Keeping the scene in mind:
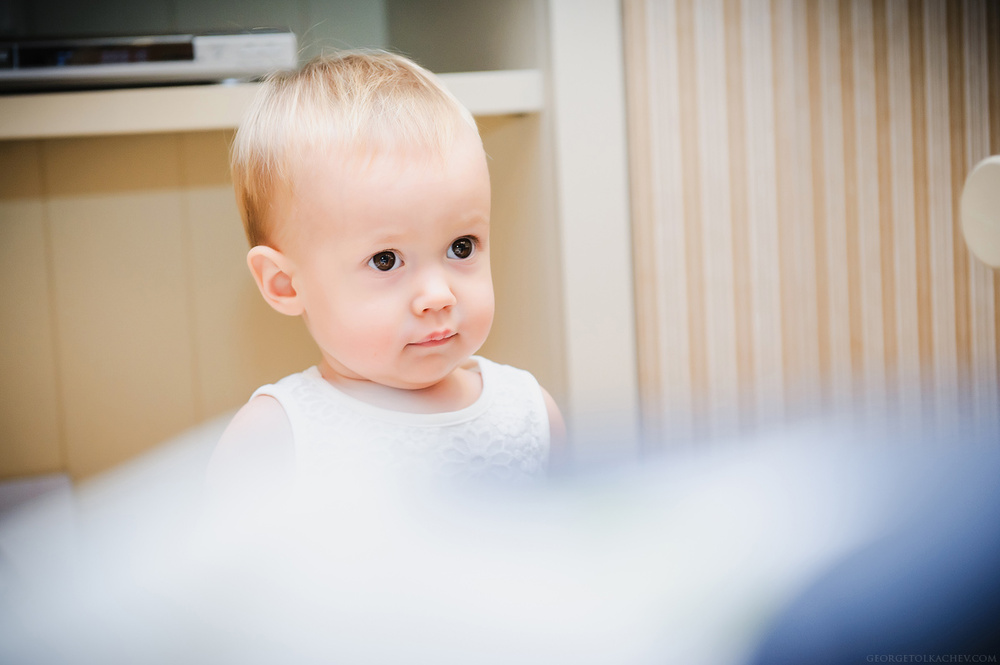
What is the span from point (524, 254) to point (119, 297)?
0.42m

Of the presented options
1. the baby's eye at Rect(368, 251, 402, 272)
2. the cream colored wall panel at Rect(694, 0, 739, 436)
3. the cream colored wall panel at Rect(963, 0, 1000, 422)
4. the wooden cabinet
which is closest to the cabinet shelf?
the wooden cabinet

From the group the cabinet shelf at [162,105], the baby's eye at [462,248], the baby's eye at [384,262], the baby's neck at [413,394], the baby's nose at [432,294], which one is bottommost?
the baby's neck at [413,394]

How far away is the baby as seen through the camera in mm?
382

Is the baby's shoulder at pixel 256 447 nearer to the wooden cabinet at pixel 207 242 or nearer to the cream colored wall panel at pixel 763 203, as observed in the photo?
the wooden cabinet at pixel 207 242

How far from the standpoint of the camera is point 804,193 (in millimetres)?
616

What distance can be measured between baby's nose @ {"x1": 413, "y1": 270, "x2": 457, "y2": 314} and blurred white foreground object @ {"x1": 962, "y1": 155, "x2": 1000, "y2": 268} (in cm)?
28

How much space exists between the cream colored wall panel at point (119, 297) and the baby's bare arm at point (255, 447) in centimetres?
40

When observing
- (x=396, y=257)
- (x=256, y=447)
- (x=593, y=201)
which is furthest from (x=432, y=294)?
(x=593, y=201)

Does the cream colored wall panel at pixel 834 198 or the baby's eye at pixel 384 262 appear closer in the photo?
the baby's eye at pixel 384 262

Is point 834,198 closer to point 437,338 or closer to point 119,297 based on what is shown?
point 437,338

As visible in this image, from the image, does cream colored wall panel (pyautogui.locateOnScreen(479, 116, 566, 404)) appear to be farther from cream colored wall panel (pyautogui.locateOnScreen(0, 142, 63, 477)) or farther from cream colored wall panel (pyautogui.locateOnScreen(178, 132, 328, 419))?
cream colored wall panel (pyautogui.locateOnScreen(0, 142, 63, 477))

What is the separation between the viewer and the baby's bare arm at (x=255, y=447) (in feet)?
1.38

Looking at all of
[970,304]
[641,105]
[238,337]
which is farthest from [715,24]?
[238,337]

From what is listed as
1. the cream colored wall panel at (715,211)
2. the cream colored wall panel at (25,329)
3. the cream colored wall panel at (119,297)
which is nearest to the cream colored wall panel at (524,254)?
the cream colored wall panel at (715,211)
